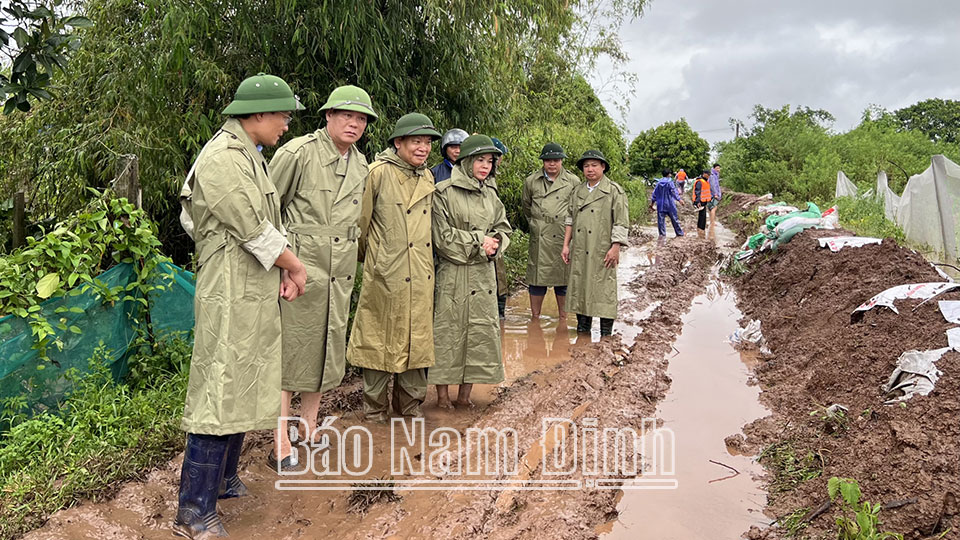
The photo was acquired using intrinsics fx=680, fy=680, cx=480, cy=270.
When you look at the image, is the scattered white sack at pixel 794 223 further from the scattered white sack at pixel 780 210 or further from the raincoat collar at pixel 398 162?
the raincoat collar at pixel 398 162

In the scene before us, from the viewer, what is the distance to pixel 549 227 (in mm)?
7199

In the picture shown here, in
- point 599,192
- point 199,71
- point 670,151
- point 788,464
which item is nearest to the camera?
point 788,464

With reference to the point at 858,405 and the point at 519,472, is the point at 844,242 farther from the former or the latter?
the point at 519,472

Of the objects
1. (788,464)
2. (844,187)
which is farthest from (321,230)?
(844,187)

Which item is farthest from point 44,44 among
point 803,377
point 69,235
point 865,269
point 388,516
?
point 865,269

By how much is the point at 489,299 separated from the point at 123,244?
7.80 ft

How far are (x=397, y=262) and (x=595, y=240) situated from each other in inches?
120

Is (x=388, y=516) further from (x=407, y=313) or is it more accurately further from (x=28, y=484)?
(x=28, y=484)

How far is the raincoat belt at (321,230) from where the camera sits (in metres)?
3.64

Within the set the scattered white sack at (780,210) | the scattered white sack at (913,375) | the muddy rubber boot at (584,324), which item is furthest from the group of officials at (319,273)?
the scattered white sack at (780,210)

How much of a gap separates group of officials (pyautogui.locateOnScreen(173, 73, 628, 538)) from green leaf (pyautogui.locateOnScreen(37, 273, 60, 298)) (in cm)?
134

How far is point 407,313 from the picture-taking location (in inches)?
168

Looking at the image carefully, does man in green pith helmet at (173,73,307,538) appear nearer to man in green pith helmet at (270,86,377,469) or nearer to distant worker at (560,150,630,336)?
A: man in green pith helmet at (270,86,377,469)

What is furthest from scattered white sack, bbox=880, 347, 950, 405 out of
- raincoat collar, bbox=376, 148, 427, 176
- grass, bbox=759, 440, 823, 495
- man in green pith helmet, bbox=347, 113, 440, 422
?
raincoat collar, bbox=376, 148, 427, 176
